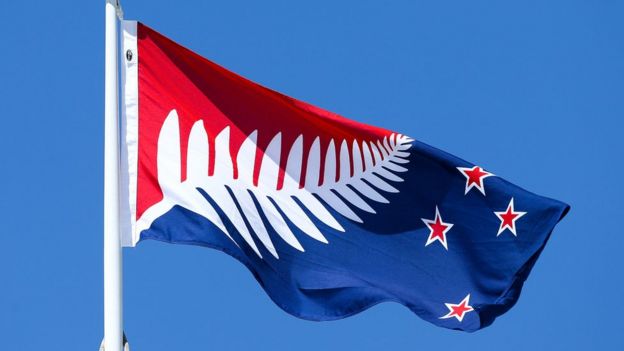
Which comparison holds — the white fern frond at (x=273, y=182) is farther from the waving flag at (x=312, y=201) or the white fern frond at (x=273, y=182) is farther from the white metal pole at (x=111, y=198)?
the white metal pole at (x=111, y=198)

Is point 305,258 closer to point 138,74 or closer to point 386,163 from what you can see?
point 386,163

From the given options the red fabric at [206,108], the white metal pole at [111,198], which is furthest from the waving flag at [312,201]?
the white metal pole at [111,198]

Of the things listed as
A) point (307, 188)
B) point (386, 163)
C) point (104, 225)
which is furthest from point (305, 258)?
point (104, 225)

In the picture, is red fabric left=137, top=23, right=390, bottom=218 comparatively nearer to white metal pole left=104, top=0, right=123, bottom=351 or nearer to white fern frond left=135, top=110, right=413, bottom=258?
white fern frond left=135, top=110, right=413, bottom=258

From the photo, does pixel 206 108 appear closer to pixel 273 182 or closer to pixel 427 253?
pixel 273 182

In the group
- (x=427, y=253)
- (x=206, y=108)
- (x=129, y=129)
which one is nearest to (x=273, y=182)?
(x=206, y=108)

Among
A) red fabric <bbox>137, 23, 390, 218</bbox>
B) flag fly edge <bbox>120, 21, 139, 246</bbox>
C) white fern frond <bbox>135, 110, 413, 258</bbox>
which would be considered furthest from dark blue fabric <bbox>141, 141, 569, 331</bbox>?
flag fly edge <bbox>120, 21, 139, 246</bbox>
